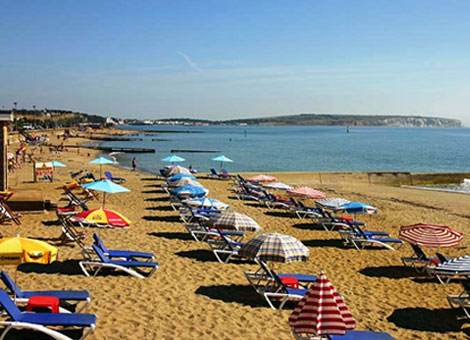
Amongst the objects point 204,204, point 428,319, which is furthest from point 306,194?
point 428,319

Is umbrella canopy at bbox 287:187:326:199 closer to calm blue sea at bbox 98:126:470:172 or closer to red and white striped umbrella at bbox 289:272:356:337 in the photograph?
red and white striped umbrella at bbox 289:272:356:337

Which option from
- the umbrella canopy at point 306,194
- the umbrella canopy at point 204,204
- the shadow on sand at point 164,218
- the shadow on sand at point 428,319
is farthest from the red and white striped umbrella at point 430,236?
the shadow on sand at point 164,218

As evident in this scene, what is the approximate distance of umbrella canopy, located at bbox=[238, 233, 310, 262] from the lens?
335 inches

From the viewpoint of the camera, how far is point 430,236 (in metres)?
10.7

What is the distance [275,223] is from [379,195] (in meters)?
13.4

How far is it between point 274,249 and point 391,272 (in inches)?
149

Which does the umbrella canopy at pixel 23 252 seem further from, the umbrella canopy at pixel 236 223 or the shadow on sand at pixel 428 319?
the shadow on sand at pixel 428 319

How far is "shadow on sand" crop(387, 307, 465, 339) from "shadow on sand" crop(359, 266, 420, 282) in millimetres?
2088

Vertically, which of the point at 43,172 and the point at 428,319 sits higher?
the point at 43,172

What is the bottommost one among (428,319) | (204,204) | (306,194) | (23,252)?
(428,319)

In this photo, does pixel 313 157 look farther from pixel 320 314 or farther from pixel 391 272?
pixel 320 314

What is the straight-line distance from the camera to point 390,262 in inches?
465

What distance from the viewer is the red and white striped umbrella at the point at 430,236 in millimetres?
10516

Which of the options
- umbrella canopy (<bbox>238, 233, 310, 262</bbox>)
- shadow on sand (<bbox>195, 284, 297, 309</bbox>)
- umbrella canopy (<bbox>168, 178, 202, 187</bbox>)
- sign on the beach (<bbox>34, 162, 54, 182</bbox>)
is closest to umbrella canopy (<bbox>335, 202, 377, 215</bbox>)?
umbrella canopy (<bbox>168, 178, 202, 187</bbox>)
